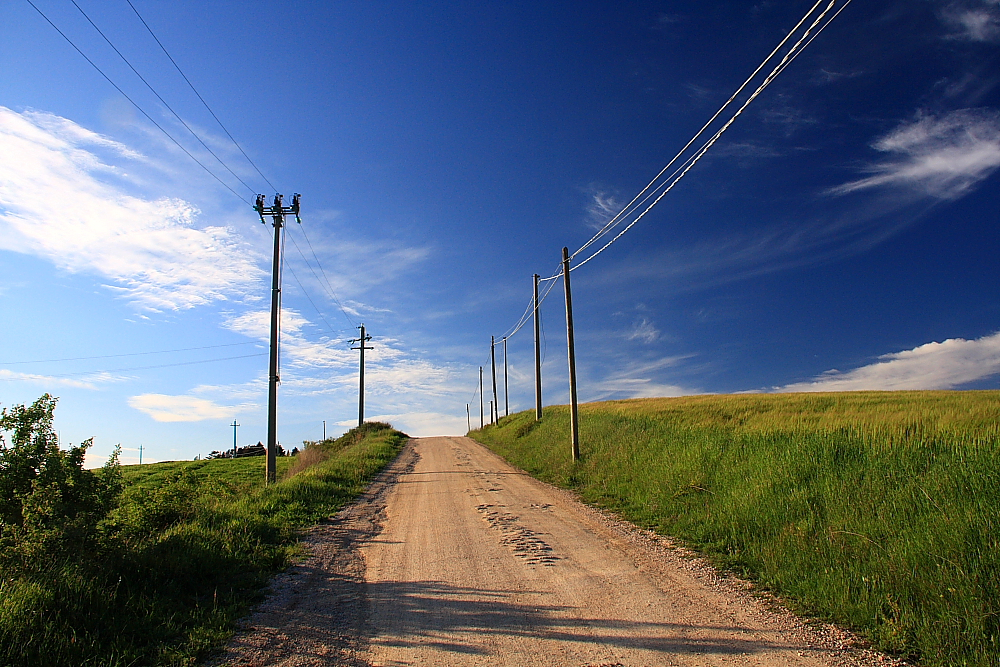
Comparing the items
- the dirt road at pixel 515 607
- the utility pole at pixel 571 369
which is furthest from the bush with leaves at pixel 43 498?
the utility pole at pixel 571 369

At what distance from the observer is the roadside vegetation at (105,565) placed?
4891 millimetres

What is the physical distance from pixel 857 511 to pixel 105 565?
9120mm

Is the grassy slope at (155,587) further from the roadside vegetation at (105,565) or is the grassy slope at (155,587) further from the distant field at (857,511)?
the distant field at (857,511)

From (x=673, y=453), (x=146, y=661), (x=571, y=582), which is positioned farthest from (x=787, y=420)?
(x=146, y=661)

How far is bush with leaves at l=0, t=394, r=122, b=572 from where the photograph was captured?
19.2 feet

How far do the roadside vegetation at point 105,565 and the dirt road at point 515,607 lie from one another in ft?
2.11

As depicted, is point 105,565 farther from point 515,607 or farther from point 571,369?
point 571,369

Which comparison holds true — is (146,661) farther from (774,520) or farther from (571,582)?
(774,520)

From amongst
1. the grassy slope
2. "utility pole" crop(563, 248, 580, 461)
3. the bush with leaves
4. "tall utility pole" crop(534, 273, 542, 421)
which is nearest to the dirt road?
the grassy slope

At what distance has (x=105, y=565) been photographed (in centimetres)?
617

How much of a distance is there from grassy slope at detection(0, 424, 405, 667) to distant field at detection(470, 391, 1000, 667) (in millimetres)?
6244

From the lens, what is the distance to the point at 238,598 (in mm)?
6473

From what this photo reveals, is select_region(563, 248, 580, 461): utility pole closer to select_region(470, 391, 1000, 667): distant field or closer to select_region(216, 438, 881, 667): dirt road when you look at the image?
select_region(470, 391, 1000, 667): distant field

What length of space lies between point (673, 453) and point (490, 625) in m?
9.24
